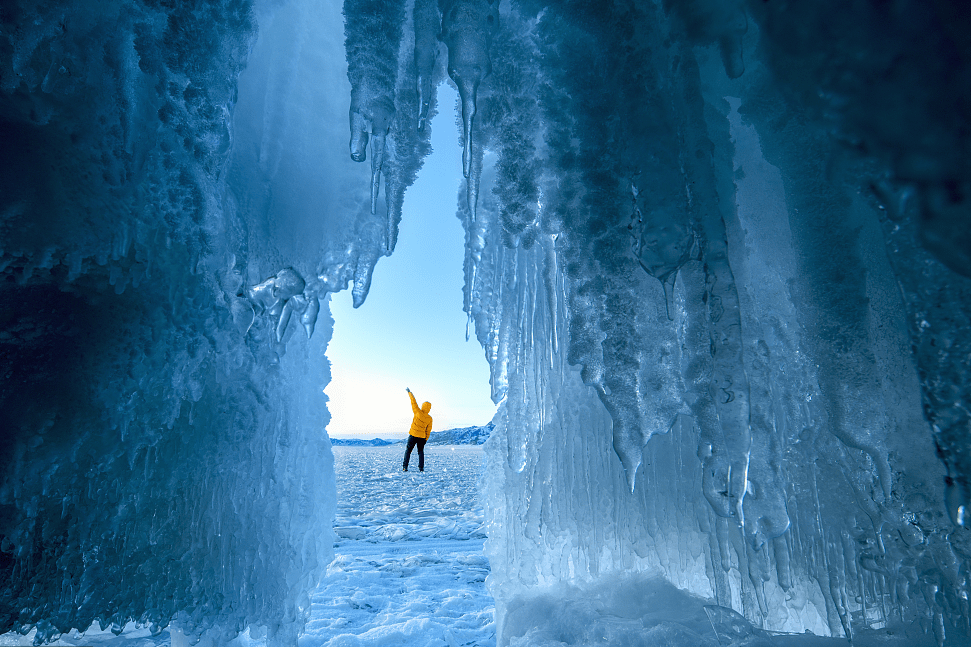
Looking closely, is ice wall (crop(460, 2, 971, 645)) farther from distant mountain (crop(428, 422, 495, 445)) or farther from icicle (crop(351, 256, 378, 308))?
distant mountain (crop(428, 422, 495, 445))

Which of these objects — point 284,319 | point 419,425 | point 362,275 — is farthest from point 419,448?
point 284,319

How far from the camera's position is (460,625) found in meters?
3.28

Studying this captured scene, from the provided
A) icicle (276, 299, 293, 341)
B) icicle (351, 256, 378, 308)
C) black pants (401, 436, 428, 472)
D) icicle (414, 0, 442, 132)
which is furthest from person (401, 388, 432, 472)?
icicle (414, 0, 442, 132)

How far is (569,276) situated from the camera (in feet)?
6.77

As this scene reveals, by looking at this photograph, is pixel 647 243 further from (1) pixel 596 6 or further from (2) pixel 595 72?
(1) pixel 596 6

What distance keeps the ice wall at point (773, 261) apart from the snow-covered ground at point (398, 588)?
3.19ft

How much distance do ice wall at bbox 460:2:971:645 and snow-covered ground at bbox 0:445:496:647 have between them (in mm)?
973

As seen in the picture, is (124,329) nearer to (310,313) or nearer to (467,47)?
(310,313)

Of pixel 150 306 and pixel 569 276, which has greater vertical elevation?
pixel 569 276

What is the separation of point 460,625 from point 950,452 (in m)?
3.18

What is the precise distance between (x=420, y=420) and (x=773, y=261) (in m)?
11.0

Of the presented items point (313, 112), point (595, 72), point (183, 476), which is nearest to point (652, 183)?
point (595, 72)

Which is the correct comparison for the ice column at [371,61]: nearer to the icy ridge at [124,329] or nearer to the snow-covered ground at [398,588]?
the icy ridge at [124,329]

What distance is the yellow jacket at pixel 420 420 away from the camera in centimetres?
1209
